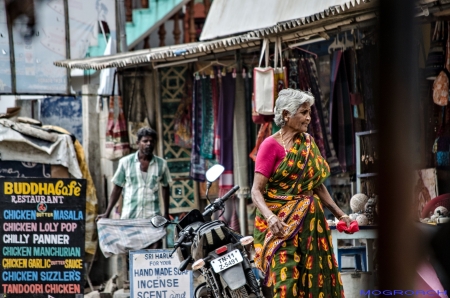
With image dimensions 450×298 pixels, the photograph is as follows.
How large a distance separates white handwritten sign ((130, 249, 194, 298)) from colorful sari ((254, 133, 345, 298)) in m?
1.89

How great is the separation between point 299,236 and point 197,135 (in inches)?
175

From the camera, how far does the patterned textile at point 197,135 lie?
9766mm

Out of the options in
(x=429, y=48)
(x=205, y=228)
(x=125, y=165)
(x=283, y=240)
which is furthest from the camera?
(x=125, y=165)

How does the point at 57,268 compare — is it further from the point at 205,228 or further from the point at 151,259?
the point at 205,228

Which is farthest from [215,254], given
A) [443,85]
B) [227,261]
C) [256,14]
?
[256,14]

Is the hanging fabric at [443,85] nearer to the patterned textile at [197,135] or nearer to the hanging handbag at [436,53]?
the hanging handbag at [436,53]

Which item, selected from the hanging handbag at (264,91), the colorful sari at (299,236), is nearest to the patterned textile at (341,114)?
the hanging handbag at (264,91)

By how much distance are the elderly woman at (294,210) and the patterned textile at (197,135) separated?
421cm

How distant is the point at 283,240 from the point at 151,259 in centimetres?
209

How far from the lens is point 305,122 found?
5574mm

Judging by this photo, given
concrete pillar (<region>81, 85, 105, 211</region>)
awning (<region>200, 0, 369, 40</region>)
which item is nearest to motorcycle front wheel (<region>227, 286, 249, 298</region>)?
awning (<region>200, 0, 369, 40</region>)

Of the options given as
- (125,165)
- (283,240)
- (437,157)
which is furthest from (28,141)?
(283,240)

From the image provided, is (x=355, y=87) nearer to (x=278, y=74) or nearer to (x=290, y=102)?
(x=278, y=74)

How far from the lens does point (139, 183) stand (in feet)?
29.5
